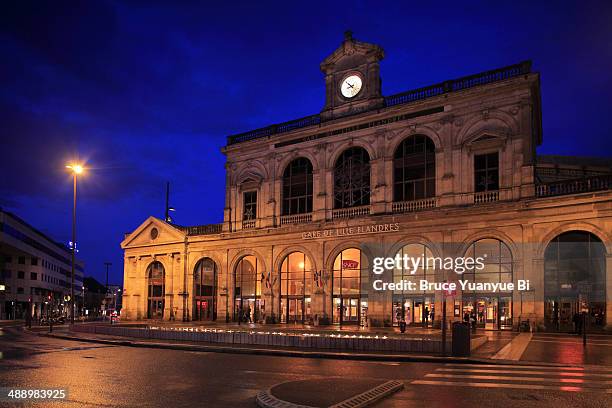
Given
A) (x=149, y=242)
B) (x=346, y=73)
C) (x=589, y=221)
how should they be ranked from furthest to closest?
(x=149, y=242)
(x=346, y=73)
(x=589, y=221)

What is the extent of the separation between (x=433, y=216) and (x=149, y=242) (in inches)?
1324

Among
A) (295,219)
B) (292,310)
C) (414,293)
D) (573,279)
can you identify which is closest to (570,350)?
(573,279)

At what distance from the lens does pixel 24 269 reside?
96.9 m

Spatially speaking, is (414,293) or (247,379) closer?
(247,379)

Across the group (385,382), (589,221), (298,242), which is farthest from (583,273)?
(385,382)

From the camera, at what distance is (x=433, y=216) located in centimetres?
4122

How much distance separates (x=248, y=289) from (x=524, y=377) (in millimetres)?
38681

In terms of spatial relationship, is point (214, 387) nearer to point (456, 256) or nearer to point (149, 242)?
point (456, 256)

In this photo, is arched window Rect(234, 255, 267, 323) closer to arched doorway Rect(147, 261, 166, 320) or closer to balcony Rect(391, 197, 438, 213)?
arched doorway Rect(147, 261, 166, 320)

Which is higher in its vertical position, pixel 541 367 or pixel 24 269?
pixel 24 269

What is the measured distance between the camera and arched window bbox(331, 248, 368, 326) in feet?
149

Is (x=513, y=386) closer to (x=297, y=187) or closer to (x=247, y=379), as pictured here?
(x=247, y=379)

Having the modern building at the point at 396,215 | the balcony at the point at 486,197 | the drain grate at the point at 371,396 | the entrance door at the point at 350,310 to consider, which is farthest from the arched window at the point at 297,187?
the drain grate at the point at 371,396

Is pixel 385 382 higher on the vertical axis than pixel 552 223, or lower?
lower
